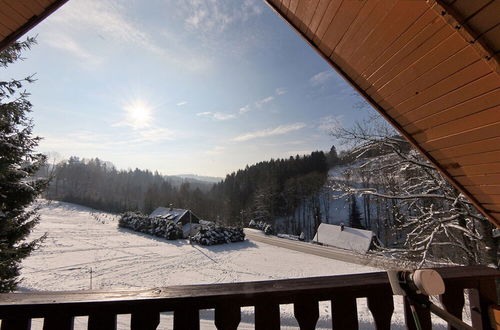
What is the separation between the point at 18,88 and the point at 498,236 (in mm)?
11672

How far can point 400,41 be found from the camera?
4.65 ft

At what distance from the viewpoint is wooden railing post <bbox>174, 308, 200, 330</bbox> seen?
116 cm

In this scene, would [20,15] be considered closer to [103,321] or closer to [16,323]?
[16,323]

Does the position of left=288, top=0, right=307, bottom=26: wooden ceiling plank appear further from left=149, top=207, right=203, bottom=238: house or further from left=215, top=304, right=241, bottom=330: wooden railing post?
left=149, top=207, right=203, bottom=238: house

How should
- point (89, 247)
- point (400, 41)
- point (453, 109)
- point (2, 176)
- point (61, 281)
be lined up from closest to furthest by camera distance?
point (400, 41), point (453, 109), point (2, 176), point (61, 281), point (89, 247)

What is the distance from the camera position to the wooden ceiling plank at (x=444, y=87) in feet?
4.25

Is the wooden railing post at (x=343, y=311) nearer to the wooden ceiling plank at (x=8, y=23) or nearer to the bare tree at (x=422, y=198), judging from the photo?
the wooden ceiling plank at (x=8, y=23)

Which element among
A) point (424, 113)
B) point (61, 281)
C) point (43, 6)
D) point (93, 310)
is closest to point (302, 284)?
point (93, 310)

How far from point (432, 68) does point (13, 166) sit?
8.71m

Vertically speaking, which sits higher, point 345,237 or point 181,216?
point 181,216

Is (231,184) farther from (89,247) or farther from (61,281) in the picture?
(61,281)

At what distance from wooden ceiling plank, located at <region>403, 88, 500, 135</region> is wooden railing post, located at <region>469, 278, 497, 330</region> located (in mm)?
937

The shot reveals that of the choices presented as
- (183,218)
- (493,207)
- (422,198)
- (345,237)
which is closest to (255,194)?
(183,218)

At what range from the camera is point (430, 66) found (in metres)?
1.42
